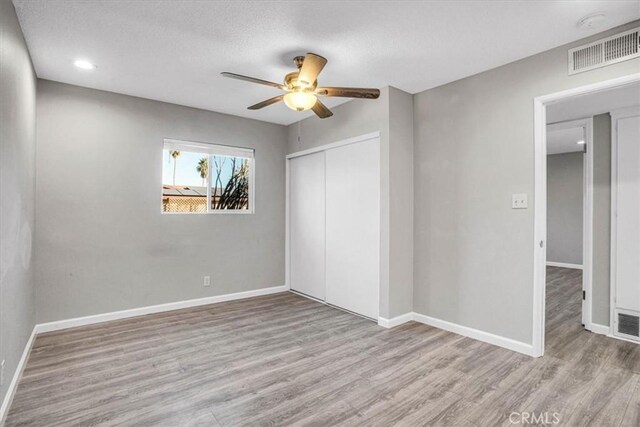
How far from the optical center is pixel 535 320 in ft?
8.95

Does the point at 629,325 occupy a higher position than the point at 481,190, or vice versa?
the point at 481,190

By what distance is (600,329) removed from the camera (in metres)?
3.23

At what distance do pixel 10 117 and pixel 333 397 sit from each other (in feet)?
9.08

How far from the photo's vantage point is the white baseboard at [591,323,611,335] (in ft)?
10.5

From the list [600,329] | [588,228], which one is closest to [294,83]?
[588,228]

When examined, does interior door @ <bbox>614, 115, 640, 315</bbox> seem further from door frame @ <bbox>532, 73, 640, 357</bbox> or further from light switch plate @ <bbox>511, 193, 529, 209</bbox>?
light switch plate @ <bbox>511, 193, 529, 209</bbox>

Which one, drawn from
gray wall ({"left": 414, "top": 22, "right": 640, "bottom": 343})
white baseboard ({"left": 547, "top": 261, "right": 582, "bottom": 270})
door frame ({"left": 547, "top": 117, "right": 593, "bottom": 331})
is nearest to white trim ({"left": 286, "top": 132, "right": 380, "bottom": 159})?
gray wall ({"left": 414, "top": 22, "right": 640, "bottom": 343})

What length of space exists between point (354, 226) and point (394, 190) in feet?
2.29

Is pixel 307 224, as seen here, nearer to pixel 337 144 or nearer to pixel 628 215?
pixel 337 144

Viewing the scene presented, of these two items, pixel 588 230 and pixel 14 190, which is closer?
pixel 14 190

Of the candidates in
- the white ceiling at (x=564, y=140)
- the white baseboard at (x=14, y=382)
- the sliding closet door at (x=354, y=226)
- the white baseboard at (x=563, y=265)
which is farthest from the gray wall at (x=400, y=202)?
the white baseboard at (x=563, y=265)

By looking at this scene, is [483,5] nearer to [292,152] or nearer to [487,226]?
[487,226]

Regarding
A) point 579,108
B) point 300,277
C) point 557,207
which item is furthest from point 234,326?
point 557,207

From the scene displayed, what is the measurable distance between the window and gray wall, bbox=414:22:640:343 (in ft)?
8.02
